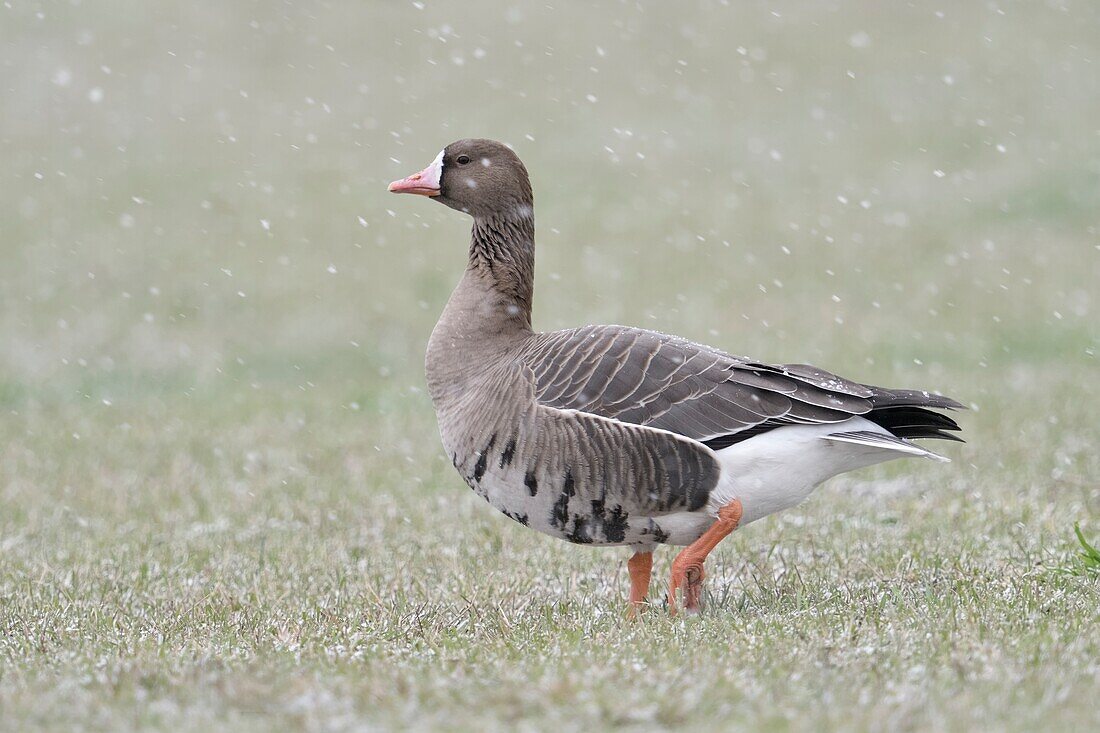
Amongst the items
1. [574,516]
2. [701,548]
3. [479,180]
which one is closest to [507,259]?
[479,180]

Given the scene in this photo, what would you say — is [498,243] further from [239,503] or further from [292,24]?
[292,24]

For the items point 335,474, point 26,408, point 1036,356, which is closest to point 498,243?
point 335,474

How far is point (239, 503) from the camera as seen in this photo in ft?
29.9

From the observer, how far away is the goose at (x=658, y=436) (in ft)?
19.1

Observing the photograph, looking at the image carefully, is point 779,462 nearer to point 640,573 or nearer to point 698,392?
point 698,392

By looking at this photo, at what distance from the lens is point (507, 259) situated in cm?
681

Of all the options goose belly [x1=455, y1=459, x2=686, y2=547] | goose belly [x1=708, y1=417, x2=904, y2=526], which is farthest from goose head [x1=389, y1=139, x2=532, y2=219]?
goose belly [x1=708, y1=417, x2=904, y2=526]

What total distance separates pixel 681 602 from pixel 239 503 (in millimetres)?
4278

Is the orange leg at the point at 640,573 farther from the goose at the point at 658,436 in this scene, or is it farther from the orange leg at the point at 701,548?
the orange leg at the point at 701,548

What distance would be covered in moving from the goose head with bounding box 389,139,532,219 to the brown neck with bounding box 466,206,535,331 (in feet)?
0.16

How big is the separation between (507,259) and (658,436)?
1.52m

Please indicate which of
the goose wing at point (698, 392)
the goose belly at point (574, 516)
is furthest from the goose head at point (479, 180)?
the goose belly at point (574, 516)

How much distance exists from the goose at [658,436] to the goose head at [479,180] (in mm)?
936

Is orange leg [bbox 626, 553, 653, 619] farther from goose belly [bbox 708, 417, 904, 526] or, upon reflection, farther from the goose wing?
the goose wing
